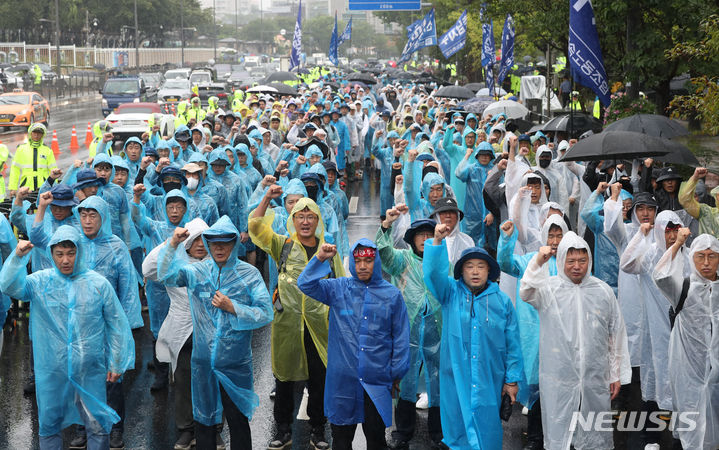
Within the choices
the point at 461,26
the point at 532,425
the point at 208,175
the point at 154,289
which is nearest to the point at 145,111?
the point at 461,26

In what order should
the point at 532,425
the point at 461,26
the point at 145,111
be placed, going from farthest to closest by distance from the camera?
1. the point at 145,111
2. the point at 461,26
3. the point at 532,425

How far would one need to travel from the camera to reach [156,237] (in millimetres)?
9031

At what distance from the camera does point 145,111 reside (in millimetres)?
29844

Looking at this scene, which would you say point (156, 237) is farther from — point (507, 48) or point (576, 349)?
point (507, 48)

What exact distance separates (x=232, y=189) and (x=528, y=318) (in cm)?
584

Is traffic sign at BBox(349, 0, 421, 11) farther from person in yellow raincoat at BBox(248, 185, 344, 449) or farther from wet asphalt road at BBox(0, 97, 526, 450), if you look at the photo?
person in yellow raincoat at BBox(248, 185, 344, 449)

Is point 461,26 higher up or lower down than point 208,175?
higher up

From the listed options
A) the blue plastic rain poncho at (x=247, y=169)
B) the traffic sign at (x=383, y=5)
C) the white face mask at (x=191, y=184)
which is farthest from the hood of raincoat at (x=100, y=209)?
the traffic sign at (x=383, y=5)

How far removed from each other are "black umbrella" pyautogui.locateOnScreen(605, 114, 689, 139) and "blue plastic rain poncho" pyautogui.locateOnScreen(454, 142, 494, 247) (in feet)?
5.54

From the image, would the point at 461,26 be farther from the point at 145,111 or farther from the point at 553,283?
the point at 553,283

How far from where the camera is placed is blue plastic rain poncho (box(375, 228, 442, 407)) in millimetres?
6969

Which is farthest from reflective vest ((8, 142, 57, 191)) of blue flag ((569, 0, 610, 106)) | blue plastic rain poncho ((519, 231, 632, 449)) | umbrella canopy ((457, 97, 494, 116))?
umbrella canopy ((457, 97, 494, 116))

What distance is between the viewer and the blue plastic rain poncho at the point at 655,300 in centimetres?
738

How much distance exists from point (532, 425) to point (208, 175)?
20.3 ft
